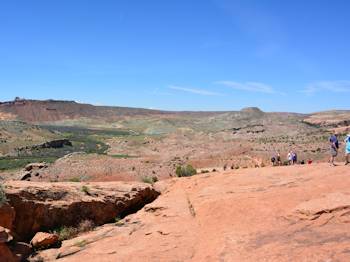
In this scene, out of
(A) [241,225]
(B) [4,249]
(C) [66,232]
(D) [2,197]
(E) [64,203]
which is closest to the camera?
(B) [4,249]

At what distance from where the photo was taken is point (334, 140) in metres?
19.4

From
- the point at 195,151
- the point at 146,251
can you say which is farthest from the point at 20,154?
the point at 146,251

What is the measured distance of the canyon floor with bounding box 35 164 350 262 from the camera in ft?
33.2

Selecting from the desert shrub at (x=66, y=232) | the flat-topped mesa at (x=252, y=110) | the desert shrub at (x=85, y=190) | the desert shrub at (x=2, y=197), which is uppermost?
the flat-topped mesa at (x=252, y=110)

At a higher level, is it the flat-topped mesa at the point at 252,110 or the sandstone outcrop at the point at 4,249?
the flat-topped mesa at the point at 252,110

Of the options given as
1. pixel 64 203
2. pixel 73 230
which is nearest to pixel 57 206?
pixel 64 203

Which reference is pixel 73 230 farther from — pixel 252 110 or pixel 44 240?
pixel 252 110

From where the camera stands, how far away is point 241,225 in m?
12.3

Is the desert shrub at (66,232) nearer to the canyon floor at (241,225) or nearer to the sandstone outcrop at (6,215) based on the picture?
the canyon floor at (241,225)

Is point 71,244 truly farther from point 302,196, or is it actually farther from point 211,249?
point 302,196

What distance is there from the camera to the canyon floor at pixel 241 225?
10.1 metres

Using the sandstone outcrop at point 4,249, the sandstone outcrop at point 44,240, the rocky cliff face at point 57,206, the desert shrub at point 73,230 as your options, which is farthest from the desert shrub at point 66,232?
the sandstone outcrop at point 4,249

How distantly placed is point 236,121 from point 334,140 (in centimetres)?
9743

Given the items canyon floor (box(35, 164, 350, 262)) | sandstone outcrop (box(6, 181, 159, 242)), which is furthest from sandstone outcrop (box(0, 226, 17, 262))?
sandstone outcrop (box(6, 181, 159, 242))
